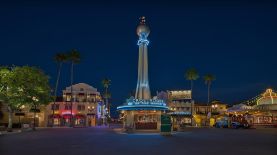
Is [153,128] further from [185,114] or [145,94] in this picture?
[185,114]

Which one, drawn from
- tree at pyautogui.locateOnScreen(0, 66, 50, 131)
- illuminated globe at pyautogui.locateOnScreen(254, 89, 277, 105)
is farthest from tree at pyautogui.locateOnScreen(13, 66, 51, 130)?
illuminated globe at pyautogui.locateOnScreen(254, 89, 277, 105)

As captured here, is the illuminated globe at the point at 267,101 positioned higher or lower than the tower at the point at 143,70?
lower

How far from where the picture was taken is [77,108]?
104875 millimetres

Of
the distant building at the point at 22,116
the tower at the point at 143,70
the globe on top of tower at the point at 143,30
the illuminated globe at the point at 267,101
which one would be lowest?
the distant building at the point at 22,116

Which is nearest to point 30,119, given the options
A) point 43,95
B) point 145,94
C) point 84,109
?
point 84,109

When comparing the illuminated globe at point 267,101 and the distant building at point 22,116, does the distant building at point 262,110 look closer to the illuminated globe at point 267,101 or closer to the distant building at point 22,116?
the illuminated globe at point 267,101

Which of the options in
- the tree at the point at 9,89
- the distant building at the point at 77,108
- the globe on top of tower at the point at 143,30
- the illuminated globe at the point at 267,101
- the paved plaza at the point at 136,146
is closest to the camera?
the paved plaza at the point at 136,146

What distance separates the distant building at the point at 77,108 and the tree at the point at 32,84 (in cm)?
3375

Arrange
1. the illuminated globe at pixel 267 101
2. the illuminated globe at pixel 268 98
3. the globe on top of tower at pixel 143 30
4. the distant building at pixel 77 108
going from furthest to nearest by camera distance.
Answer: the distant building at pixel 77 108 → the illuminated globe at pixel 268 98 → the illuminated globe at pixel 267 101 → the globe on top of tower at pixel 143 30

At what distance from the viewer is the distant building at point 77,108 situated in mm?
101125

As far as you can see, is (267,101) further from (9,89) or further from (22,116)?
(22,116)

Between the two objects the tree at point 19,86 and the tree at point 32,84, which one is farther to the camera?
the tree at point 32,84

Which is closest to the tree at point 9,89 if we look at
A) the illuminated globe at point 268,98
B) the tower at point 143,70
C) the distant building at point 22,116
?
the tower at point 143,70

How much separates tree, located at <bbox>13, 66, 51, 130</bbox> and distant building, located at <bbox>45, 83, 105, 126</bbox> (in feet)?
111
